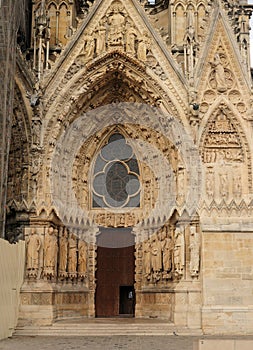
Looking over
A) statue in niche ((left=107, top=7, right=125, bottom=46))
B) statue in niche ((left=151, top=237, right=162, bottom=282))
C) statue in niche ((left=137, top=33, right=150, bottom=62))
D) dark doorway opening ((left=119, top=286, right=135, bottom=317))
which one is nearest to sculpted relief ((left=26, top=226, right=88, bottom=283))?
dark doorway opening ((left=119, top=286, right=135, bottom=317))

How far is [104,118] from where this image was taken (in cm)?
1730

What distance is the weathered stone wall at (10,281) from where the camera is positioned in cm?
1273

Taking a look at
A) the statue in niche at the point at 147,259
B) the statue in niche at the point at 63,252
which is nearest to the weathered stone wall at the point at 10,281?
the statue in niche at the point at 63,252

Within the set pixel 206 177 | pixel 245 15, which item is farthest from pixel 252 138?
pixel 245 15

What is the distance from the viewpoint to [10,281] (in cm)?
1356

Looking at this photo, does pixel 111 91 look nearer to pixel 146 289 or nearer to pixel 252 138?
pixel 252 138

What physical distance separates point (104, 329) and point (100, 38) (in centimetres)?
822

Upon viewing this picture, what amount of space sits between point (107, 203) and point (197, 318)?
4815 millimetres

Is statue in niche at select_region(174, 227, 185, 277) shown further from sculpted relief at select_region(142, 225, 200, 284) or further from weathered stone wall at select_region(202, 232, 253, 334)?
weathered stone wall at select_region(202, 232, 253, 334)

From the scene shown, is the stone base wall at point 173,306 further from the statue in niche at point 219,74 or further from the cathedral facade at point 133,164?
the statue in niche at point 219,74

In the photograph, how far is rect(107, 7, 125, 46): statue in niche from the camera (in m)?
16.2

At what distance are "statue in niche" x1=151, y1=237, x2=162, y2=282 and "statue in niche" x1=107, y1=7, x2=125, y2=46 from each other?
5819 mm

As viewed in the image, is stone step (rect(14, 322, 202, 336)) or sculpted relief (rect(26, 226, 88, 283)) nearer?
stone step (rect(14, 322, 202, 336))

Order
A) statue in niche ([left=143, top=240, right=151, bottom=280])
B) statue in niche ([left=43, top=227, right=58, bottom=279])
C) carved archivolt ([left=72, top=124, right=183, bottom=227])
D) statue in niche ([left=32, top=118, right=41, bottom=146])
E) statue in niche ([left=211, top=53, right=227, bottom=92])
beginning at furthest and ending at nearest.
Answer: carved archivolt ([left=72, top=124, right=183, bottom=227]), statue in niche ([left=143, top=240, right=151, bottom=280]), statue in niche ([left=211, top=53, right=227, bottom=92]), statue in niche ([left=32, top=118, right=41, bottom=146]), statue in niche ([left=43, top=227, right=58, bottom=279])
